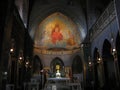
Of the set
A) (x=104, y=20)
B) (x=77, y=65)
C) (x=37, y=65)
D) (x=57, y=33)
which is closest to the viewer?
(x=104, y=20)


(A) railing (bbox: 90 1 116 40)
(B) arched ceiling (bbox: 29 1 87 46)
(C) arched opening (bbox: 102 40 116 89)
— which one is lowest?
(C) arched opening (bbox: 102 40 116 89)

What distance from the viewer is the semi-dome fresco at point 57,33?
24750 mm

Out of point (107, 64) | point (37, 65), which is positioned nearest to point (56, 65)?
point (37, 65)

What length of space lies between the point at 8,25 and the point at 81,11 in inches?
586

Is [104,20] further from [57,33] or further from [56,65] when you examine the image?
[56,65]

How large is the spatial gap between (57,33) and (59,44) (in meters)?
1.92

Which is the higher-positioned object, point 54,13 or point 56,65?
point 54,13

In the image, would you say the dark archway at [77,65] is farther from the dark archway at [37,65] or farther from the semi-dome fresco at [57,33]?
the dark archway at [37,65]

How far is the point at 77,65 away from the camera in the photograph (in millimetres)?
24594

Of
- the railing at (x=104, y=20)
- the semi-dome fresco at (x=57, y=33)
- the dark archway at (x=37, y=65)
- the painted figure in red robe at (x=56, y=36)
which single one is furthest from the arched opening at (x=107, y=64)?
the dark archway at (x=37, y=65)

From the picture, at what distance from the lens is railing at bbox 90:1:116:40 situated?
1277 centimetres

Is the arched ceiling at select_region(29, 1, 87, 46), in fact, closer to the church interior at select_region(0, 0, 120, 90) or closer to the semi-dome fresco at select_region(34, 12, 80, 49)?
the church interior at select_region(0, 0, 120, 90)

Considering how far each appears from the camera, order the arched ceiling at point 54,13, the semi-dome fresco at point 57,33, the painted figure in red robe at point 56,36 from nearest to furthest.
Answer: the arched ceiling at point 54,13, the semi-dome fresco at point 57,33, the painted figure in red robe at point 56,36

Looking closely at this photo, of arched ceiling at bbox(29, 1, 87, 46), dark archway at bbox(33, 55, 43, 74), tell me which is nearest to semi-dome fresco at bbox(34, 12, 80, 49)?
arched ceiling at bbox(29, 1, 87, 46)
